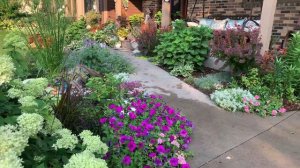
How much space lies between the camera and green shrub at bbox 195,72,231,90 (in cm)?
474

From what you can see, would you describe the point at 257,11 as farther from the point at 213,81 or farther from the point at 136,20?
the point at 136,20

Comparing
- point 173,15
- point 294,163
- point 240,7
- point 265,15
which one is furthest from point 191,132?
point 173,15

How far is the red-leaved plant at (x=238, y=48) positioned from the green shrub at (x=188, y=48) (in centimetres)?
81

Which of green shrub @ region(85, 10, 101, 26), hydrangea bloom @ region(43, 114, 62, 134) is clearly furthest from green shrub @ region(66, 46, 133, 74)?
green shrub @ region(85, 10, 101, 26)

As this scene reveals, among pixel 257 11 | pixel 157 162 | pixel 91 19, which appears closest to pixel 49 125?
pixel 157 162

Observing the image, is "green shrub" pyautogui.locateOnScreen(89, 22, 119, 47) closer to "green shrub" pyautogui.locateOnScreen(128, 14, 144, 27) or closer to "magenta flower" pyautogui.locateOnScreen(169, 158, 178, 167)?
"green shrub" pyautogui.locateOnScreen(128, 14, 144, 27)

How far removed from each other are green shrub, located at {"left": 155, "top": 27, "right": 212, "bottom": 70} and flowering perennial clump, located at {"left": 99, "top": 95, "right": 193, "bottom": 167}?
2420mm

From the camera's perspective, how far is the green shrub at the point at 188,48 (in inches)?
216

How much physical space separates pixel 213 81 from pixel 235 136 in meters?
1.73

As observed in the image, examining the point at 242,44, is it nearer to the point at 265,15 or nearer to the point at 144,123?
the point at 265,15

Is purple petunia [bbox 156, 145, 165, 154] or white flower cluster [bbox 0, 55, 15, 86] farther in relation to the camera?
purple petunia [bbox 156, 145, 165, 154]

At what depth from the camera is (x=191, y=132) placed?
3.17 metres

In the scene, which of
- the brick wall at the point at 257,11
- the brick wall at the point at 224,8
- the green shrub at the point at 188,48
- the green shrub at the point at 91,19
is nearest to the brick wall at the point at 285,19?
the brick wall at the point at 257,11

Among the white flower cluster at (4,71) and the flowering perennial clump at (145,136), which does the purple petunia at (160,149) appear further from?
the white flower cluster at (4,71)
